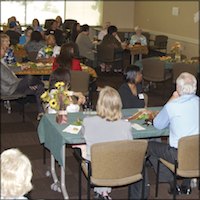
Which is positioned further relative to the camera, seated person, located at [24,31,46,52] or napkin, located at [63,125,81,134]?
seated person, located at [24,31,46,52]

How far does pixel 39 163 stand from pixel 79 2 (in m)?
10.5

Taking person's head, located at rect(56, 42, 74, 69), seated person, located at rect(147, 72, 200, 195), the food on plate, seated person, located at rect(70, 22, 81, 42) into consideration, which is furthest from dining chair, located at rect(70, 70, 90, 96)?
seated person, located at rect(70, 22, 81, 42)

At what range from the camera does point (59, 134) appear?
168 inches

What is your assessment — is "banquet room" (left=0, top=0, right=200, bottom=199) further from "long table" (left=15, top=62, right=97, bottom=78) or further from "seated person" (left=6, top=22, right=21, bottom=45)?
"seated person" (left=6, top=22, right=21, bottom=45)

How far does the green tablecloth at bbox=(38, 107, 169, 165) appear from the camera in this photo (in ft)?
13.7

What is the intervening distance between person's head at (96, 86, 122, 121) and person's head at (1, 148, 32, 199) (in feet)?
5.34

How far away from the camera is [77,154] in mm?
4156

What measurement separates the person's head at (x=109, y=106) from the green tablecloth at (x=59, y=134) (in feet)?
1.12

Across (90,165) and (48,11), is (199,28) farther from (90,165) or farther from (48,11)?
(90,165)

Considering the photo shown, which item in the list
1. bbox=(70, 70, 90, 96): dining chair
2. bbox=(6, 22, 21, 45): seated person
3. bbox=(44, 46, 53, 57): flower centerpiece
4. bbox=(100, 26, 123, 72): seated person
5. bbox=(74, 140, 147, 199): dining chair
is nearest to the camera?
bbox=(74, 140, 147, 199): dining chair

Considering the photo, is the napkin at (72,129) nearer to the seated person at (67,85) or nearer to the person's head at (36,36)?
the seated person at (67,85)

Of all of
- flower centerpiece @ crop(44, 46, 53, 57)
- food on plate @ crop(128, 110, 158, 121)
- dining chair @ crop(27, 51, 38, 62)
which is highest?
flower centerpiece @ crop(44, 46, 53, 57)

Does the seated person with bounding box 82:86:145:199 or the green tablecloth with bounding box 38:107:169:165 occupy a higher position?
the seated person with bounding box 82:86:145:199

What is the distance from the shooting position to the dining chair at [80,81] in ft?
22.4
